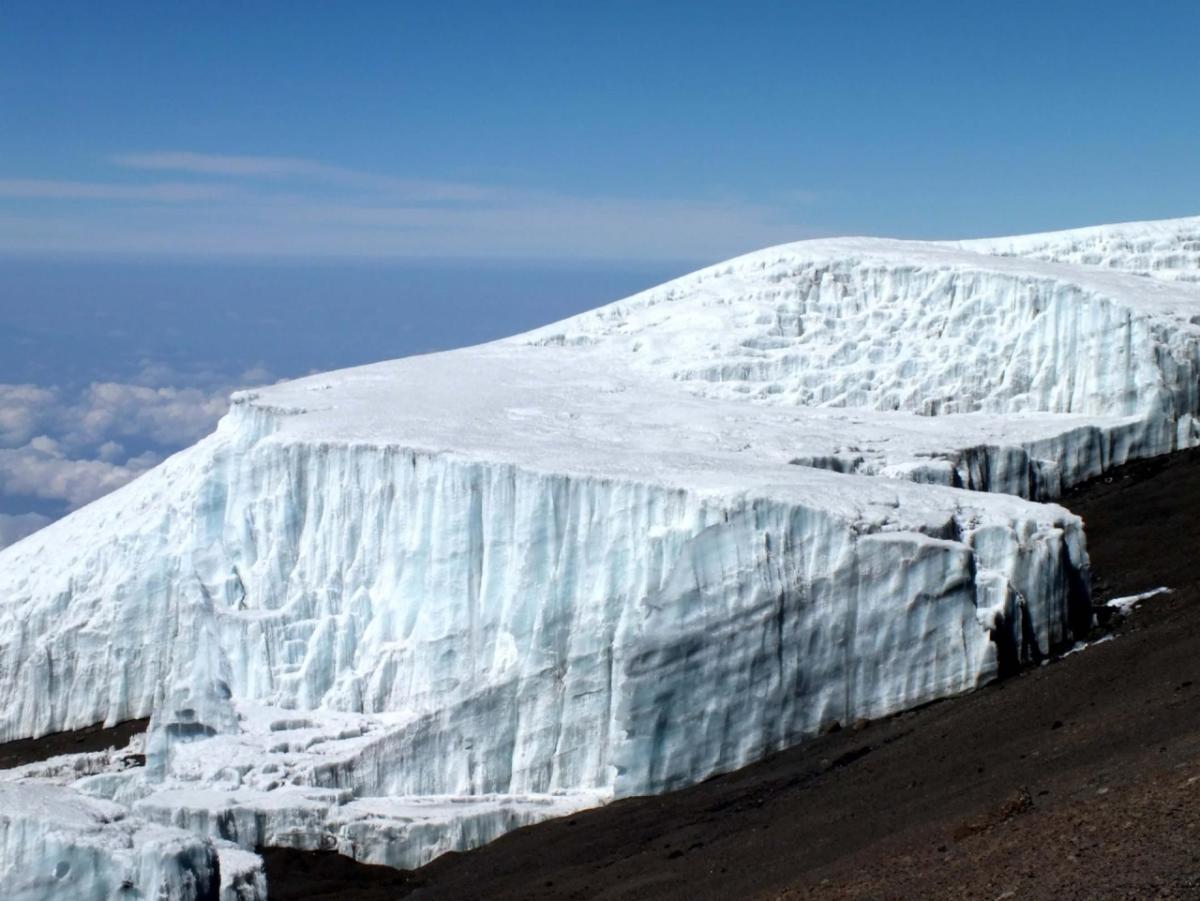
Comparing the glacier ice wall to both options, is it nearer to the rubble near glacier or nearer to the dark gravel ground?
the rubble near glacier

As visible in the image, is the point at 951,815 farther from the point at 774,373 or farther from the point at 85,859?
the point at 774,373

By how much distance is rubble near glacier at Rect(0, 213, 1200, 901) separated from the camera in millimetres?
30078

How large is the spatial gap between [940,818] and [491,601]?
11.9 meters

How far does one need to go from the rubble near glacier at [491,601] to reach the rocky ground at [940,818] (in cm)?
113

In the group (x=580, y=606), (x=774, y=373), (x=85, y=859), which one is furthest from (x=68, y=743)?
(x=774, y=373)

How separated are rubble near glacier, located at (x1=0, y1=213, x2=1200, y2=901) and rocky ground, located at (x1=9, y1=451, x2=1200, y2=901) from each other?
113 cm

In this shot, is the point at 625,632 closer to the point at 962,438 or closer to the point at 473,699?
the point at 473,699

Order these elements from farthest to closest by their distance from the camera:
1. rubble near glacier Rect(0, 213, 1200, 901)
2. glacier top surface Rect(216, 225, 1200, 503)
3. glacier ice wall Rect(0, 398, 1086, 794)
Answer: glacier top surface Rect(216, 225, 1200, 503)
glacier ice wall Rect(0, 398, 1086, 794)
rubble near glacier Rect(0, 213, 1200, 901)

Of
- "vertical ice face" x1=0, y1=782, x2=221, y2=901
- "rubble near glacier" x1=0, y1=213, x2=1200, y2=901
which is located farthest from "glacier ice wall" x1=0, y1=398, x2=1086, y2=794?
"vertical ice face" x1=0, y1=782, x2=221, y2=901

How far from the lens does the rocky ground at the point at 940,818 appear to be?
19.5 meters

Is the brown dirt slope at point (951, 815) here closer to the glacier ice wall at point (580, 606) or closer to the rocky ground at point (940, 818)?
the rocky ground at point (940, 818)

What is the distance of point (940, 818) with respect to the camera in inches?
936

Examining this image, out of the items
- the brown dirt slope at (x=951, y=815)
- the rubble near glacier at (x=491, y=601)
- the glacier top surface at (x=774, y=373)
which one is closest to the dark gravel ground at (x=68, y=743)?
the rubble near glacier at (x=491, y=601)

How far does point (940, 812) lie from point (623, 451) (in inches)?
525
